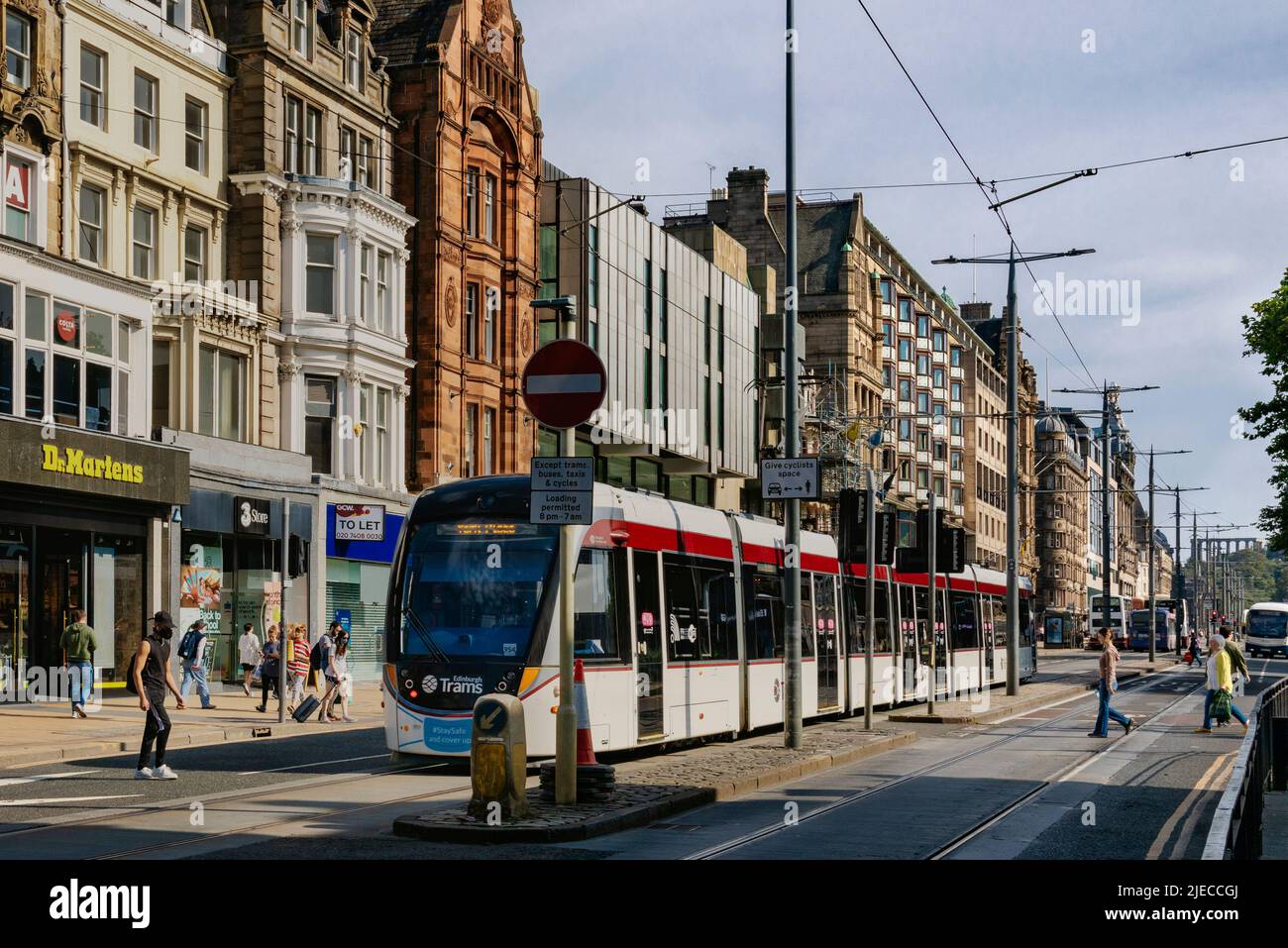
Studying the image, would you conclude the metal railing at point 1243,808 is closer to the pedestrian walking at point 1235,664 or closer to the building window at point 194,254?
the pedestrian walking at point 1235,664

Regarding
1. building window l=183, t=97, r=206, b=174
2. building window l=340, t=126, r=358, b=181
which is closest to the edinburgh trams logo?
building window l=183, t=97, r=206, b=174

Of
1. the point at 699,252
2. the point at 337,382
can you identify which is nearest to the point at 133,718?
the point at 337,382

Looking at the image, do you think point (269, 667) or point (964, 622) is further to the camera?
point (964, 622)

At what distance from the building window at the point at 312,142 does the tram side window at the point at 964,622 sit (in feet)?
59.4

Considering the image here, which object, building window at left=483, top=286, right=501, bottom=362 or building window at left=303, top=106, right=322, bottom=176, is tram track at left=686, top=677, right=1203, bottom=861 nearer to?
building window at left=303, top=106, right=322, bottom=176

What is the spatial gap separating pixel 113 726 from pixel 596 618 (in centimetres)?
1057

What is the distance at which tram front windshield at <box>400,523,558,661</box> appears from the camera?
674 inches

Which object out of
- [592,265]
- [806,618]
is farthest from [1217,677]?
[592,265]

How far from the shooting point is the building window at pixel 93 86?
106 feet

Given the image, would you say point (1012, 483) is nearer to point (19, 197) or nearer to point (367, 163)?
point (367, 163)

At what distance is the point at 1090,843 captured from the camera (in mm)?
12469

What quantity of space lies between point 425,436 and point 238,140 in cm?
947

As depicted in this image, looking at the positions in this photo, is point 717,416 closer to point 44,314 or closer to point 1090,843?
point 44,314

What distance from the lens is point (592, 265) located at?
49.1 meters
